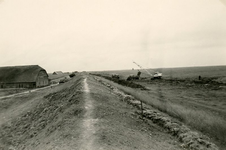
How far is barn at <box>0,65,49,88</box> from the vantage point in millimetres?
44906

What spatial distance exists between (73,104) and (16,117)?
7821 millimetres

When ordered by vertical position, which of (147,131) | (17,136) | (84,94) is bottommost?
(17,136)

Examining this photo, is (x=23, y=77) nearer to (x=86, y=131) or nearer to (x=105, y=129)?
(x=86, y=131)

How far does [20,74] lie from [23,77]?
2.22 m

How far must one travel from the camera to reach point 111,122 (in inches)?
446

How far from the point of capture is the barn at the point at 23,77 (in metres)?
44.9

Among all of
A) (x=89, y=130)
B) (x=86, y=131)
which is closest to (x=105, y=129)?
(x=89, y=130)

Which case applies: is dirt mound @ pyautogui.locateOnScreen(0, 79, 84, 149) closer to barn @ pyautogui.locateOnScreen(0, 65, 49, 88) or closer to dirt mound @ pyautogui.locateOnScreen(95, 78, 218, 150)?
dirt mound @ pyautogui.locateOnScreen(95, 78, 218, 150)

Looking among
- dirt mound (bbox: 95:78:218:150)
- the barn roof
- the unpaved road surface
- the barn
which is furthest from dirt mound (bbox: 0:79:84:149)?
the barn roof

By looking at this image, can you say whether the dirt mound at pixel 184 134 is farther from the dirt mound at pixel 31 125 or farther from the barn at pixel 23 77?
the barn at pixel 23 77

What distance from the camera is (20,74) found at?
4731 cm

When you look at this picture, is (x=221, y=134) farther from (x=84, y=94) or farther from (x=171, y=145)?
(x=84, y=94)

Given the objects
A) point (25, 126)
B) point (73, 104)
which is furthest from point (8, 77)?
point (73, 104)

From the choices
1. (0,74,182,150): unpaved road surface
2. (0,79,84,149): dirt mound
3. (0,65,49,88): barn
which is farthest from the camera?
(0,65,49,88): barn
